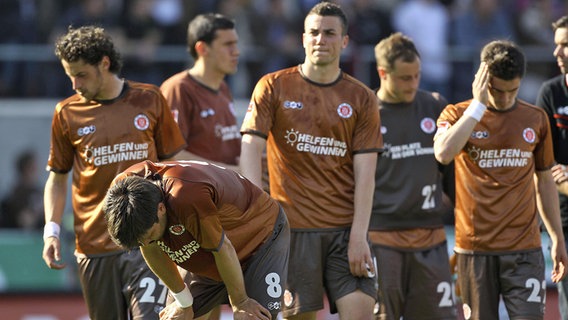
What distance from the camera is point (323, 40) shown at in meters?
7.27

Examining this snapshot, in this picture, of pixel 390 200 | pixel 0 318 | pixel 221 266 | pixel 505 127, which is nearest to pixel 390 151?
pixel 390 200

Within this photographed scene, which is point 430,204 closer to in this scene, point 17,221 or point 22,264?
point 22,264

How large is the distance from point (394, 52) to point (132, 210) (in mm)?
3325

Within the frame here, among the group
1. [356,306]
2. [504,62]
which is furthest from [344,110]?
[356,306]

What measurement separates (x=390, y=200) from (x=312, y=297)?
135 cm

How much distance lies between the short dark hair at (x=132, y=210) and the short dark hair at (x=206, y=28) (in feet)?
12.1

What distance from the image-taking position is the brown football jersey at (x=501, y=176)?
7551mm

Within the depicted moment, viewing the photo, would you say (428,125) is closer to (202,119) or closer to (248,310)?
(202,119)

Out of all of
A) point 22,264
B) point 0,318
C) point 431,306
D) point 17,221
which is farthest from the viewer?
point 17,221

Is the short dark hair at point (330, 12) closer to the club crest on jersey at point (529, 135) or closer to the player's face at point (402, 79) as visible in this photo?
the player's face at point (402, 79)

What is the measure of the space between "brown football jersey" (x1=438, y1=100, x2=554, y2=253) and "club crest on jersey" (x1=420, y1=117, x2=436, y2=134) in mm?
604

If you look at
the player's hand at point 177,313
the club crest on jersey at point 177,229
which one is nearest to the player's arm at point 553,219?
the player's hand at point 177,313

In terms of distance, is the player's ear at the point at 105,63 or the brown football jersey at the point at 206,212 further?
the player's ear at the point at 105,63

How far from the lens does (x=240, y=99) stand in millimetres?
14180
